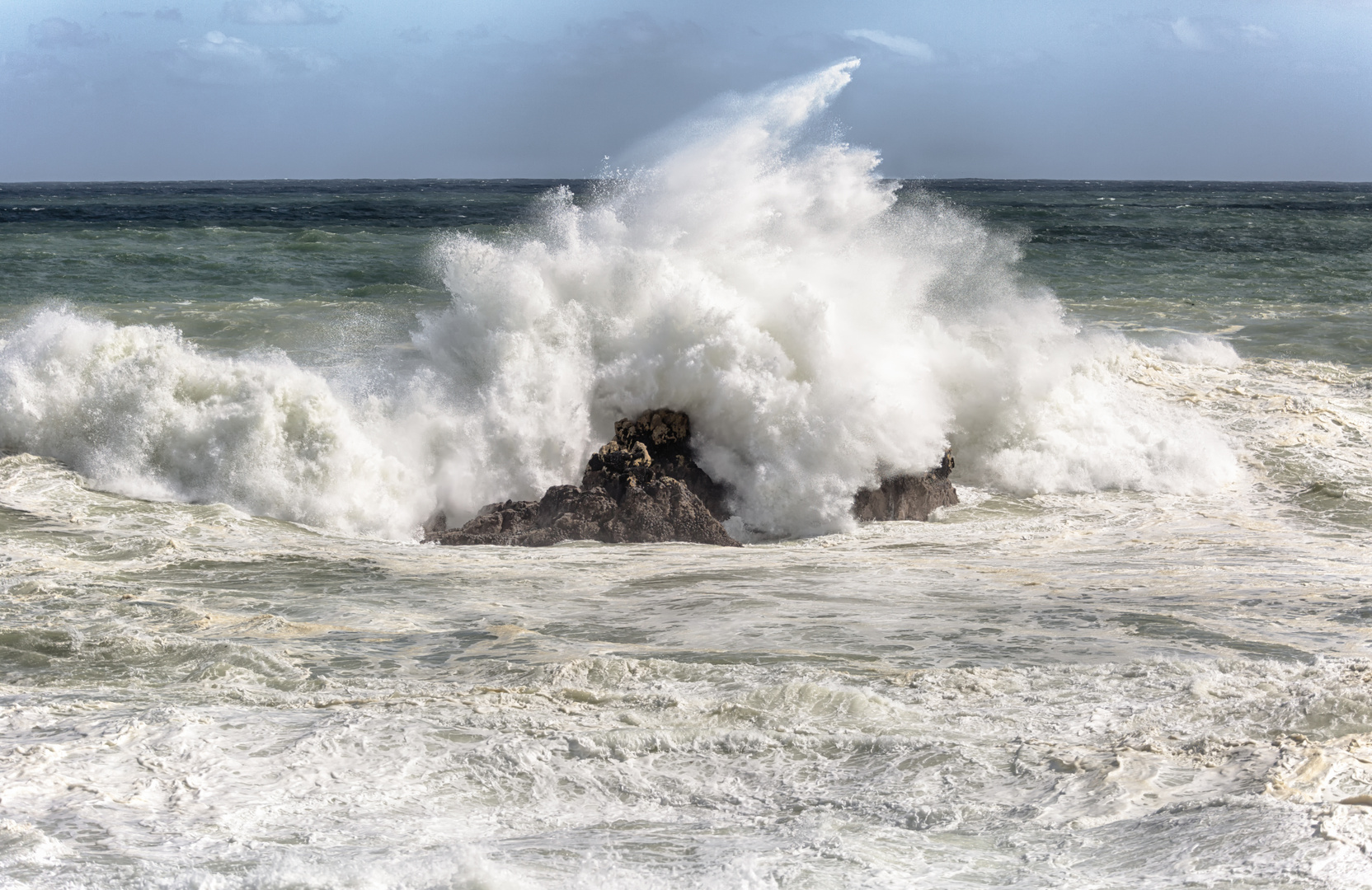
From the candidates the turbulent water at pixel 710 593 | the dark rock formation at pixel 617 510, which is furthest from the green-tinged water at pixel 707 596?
the dark rock formation at pixel 617 510

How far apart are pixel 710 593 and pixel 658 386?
8.78ft

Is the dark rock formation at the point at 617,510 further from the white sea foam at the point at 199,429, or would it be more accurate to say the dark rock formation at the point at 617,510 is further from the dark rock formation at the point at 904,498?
the dark rock formation at the point at 904,498

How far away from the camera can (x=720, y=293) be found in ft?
29.2

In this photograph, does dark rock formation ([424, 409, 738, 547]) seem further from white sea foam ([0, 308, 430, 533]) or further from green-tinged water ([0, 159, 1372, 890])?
white sea foam ([0, 308, 430, 533])

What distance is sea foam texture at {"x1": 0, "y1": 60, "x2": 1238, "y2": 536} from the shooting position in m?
8.27

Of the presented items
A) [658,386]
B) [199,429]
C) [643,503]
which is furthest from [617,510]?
[199,429]

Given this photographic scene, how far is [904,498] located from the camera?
8.27 metres

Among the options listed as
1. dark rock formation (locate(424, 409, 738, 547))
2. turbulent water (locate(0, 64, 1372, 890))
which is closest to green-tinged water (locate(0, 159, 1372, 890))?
turbulent water (locate(0, 64, 1372, 890))

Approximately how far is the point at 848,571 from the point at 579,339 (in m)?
3.28

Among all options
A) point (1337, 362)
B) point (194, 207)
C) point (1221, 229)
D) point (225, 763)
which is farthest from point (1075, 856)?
point (194, 207)

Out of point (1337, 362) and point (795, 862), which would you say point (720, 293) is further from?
point (1337, 362)

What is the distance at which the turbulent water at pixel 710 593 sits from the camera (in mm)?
3447

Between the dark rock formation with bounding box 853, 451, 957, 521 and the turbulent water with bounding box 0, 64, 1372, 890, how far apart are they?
158 mm

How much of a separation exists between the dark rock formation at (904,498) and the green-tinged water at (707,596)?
0.16 m
